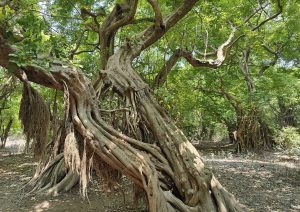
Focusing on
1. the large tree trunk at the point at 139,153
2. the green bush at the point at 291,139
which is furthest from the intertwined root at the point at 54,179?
the green bush at the point at 291,139

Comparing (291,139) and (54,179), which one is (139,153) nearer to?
(54,179)

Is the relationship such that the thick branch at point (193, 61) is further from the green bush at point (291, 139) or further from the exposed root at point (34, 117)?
the green bush at point (291, 139)

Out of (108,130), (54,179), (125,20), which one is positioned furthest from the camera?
(54,179)

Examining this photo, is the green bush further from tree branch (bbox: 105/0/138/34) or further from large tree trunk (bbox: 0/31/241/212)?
tree branch (bbox: 105/0/138/34)

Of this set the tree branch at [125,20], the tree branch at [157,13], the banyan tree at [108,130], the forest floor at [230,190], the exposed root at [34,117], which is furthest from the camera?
the tree branch at [125,20]

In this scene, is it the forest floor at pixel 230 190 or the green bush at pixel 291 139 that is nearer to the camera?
the forest floor at pixel 230 190

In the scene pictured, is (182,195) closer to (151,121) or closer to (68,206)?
(151,121)

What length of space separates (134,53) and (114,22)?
1684mm

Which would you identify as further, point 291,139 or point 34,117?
point 291,139

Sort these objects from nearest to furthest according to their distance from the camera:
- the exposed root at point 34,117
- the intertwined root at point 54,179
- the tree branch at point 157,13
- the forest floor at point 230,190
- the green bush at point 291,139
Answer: the exposed root at point 34,117 < the tree branch at point 157,13 < the forest floor at point 230,190 < the intertwined root at point 54,179 < the green bush at point 291,139

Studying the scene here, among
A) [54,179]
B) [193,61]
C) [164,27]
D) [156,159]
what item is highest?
[164,27]

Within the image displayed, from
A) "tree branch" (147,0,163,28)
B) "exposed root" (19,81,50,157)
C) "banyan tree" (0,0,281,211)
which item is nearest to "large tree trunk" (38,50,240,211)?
"banyan tree" (0,0,281,211)

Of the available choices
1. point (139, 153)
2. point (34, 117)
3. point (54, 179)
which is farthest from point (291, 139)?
point (34, 117)

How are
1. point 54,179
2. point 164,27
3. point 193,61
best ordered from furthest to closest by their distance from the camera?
point 54,179
point 193,61
point 164,27
